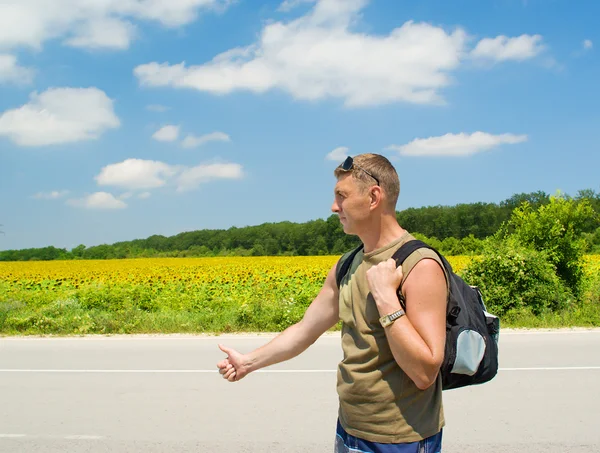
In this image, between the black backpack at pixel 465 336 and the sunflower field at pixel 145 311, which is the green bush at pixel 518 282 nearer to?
the sunflower field at pixel 145 311

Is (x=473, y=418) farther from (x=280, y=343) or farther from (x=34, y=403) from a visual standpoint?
(x=34, y=403)

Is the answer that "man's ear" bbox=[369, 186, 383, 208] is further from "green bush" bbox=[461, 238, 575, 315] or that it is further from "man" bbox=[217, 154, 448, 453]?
"green bush" bbox=[461, 238, 575, 315]

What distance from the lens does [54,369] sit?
805 cm

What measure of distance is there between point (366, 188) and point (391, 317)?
0.46m

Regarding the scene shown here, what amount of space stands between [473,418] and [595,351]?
4.28 meters

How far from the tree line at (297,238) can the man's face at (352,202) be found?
130ft

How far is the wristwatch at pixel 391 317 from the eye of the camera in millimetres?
1858

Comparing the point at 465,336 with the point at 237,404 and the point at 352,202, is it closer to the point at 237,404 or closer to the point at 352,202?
the point at 352,202

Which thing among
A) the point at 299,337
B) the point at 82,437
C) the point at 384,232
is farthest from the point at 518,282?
the point at 384,232

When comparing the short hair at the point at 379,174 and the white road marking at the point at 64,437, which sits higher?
the short hair at the point at 379,174

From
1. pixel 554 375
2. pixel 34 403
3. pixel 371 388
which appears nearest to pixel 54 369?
pixel 34 403

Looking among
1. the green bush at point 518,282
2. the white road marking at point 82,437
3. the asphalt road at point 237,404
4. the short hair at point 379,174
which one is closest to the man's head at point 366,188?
the short hair at point 379,174

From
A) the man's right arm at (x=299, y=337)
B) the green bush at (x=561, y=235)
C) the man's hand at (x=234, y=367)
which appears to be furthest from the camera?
the green bush at (x=561, y=235)

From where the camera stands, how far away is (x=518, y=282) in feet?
38.7
